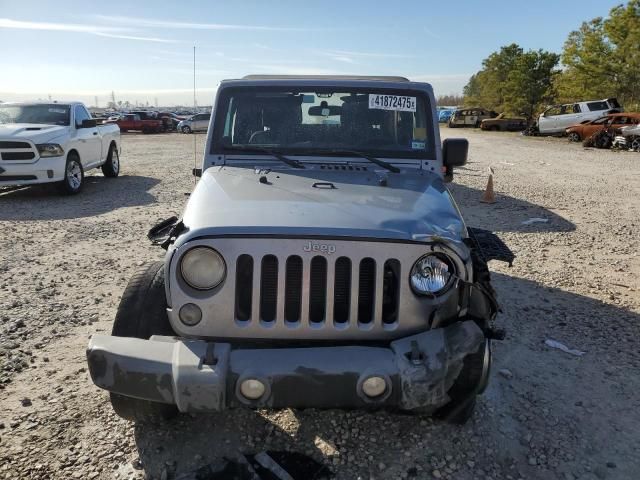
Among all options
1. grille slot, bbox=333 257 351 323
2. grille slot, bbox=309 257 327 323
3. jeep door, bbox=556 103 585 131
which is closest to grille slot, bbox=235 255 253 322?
grille slot, bbox=309 257 327 323

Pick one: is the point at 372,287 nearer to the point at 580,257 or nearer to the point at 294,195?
the point at 294,195

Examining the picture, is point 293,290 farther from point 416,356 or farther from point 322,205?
point 416,356

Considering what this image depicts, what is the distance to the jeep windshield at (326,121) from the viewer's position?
382 cm

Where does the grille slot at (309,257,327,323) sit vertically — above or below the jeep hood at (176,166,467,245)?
below

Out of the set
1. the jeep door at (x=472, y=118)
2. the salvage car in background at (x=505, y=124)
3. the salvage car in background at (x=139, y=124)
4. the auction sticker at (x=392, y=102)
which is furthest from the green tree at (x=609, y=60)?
the auction sticker at (x=392, y=102)

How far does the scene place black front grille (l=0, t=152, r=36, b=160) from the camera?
9427 millimetres

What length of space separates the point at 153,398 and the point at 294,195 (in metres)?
1.29

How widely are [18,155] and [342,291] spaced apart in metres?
8.98

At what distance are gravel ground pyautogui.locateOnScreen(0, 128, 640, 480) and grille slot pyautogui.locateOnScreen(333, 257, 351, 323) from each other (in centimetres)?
81

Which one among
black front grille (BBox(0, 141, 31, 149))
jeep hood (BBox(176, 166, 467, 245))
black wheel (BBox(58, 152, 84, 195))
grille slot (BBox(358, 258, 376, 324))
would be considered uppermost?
jeep hood (BBox(176, 166, 467, 245))

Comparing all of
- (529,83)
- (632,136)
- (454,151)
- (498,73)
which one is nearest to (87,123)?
(454,151)

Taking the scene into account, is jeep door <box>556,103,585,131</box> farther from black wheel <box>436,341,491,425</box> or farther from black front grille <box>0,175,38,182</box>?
black wheel <box>436,341,491,425</box>

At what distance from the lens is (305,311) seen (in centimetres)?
248

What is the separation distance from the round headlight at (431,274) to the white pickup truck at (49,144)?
9.05m
